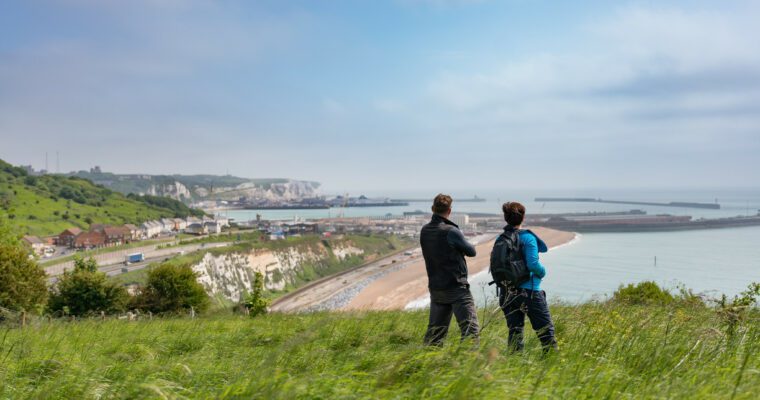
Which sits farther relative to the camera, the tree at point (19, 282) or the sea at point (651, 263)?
the sea at point (651, 263)

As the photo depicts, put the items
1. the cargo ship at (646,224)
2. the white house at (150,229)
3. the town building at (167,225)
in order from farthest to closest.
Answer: the town building at (167,225), the cargo ship at (646,224), the white house at (150,229)

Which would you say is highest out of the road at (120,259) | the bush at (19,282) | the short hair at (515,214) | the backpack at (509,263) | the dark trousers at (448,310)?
the short hair at (515,214)

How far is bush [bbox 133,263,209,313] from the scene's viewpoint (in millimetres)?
25100

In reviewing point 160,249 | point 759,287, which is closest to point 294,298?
point 160,249

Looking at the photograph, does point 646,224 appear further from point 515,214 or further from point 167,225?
point 515,214

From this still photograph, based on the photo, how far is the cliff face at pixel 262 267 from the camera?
58000 millimetres

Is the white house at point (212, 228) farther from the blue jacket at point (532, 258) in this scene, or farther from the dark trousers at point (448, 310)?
the blue jacket at point (532, 258)

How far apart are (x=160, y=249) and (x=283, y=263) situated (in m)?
25.9

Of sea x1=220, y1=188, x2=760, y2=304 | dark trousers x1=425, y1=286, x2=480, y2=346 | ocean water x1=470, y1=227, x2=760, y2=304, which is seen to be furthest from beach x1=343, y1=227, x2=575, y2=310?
dark trousers x1=425, y1=286, x2=480, y2=346

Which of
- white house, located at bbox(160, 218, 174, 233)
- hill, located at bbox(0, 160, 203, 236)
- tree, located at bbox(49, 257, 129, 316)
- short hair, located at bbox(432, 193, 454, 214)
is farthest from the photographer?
white house, located at bbox(160, 218, 174, 233)

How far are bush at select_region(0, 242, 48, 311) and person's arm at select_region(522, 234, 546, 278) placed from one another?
18.0 metres

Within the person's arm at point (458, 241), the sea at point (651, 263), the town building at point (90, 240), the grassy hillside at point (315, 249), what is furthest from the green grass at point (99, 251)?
the person's arm at point (458, 241)

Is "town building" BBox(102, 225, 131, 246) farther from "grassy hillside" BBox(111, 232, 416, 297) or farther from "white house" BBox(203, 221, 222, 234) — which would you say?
"white house" BBox(203, 221, 222, 234)

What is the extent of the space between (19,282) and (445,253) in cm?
1877
